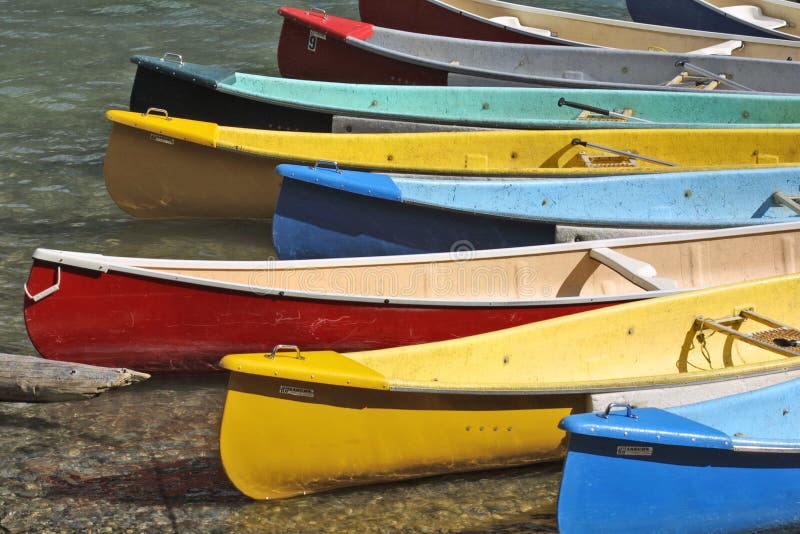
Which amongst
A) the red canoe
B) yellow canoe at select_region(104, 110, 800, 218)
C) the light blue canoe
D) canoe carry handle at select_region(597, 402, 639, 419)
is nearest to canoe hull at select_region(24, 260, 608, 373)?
the red canoe

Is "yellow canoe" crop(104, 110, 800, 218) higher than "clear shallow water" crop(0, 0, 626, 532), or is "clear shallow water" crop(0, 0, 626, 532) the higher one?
"yellow canoe" crop(104, 110, 800, 218)

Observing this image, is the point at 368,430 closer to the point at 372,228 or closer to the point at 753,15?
the point at 372,228

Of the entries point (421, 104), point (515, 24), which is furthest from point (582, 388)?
point (515, 24)

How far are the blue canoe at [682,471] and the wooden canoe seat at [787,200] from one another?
9.61 ft

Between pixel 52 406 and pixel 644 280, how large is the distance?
3.50 m

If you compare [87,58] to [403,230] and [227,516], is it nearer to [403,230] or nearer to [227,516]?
[403,230]

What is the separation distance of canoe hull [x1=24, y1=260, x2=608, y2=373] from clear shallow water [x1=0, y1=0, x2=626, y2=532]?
323mm

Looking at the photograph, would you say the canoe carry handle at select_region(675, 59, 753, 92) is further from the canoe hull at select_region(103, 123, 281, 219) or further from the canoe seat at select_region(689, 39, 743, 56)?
the canoe hull at select_region(103, 123, 281, 219)

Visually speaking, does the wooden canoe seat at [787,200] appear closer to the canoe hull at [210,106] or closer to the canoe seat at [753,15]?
the canoe hull at [210,106]

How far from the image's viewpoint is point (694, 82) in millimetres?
10789

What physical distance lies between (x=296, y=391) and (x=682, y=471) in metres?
1.76

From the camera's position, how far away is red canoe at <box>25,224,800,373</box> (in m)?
6.46

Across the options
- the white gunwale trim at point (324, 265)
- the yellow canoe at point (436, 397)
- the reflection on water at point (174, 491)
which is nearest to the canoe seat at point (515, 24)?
the white gunwale trim at point (324, 265)

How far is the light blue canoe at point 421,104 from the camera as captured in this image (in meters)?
9.28
